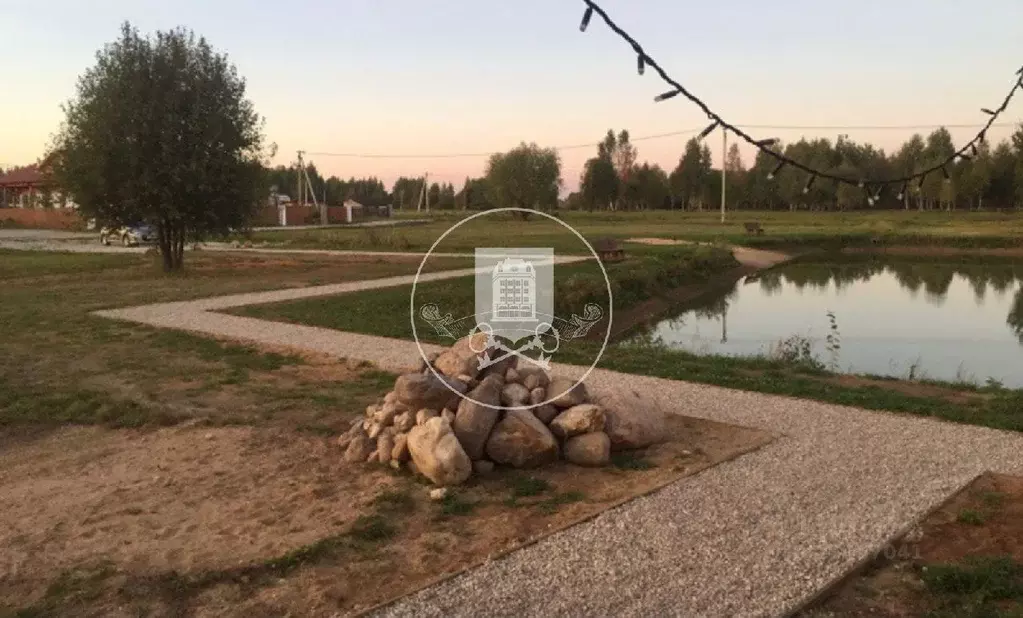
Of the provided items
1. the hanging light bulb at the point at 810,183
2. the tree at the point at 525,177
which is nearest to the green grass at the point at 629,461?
the hanging light bulb at the point at 810,183

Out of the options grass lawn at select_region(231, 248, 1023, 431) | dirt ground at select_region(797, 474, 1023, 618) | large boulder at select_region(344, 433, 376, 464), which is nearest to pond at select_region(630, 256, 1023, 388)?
grass lawn at select_region(231, 248, 1023, 431)

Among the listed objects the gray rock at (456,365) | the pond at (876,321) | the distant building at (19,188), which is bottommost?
the pond at (876,321)

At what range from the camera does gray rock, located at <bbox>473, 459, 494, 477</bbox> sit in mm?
6465

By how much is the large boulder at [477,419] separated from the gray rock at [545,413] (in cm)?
40

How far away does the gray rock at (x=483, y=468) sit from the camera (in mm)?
6465

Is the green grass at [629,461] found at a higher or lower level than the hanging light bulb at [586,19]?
lower

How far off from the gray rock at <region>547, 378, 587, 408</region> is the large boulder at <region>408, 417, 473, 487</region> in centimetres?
103

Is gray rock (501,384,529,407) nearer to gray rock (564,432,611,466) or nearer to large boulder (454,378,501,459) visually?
large boulder (454,378,501,459)

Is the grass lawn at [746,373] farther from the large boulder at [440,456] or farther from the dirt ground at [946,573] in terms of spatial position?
the large boulder at [440,456]

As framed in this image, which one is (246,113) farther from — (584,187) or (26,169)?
(26,169)

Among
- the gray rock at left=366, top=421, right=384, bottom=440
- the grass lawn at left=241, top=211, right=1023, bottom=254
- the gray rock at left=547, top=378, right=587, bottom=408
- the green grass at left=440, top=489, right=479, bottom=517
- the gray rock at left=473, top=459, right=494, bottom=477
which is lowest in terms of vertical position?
the green grass at left=440, top=489, right=479, bottom=517

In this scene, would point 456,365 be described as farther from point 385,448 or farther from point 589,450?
point 589,450

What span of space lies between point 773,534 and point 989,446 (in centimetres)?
319

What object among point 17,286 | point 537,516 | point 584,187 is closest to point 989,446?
point 537,516
